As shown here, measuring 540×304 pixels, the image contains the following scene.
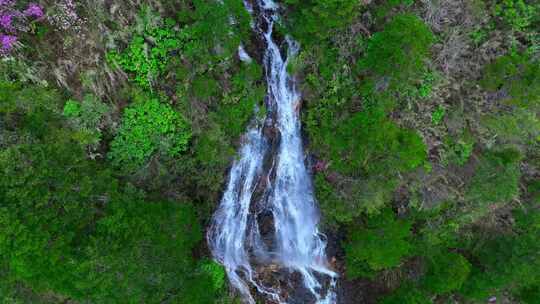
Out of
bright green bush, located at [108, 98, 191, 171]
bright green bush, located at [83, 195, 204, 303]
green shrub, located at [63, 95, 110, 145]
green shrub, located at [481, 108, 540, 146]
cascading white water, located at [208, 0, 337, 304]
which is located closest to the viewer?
bright green bush, located at [83, 195, 204, 303]

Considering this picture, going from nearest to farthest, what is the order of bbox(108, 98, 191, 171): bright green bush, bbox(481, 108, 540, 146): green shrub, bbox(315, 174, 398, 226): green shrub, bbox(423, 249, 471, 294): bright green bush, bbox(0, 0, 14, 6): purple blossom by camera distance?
bbox(0, 0, 14, 6): purple blossom, bbox(108, 98, 191, 171): bright green bush, bbox(481, 108, 540, 146): green shrub, bbox(315, 174, 398, 226): green shrub, bbox(423, 249, 471, 294): bright green bush

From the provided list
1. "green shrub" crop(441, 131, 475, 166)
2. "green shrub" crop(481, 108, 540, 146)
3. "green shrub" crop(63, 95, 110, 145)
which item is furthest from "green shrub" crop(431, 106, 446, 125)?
"green shrub" crop(63, 95, 110, 145)

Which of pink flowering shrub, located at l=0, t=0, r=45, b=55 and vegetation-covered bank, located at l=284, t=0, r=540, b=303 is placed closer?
pink flowering shrub, located at l=0, t=0, r=45, b=55

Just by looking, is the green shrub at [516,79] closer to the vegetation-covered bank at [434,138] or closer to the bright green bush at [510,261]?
the vegetation-covered bank at [434,138]

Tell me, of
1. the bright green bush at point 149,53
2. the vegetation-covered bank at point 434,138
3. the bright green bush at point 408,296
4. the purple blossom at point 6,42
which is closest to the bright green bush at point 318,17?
the vegetation-covered bank at point 434,138

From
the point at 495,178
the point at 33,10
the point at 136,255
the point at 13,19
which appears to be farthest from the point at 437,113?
the point at 13,19

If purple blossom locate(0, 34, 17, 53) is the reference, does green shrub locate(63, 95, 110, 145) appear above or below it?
below

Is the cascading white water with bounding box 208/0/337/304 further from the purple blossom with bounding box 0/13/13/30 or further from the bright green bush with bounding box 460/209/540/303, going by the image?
the purple blossom with bounding box 0/13/13/30
